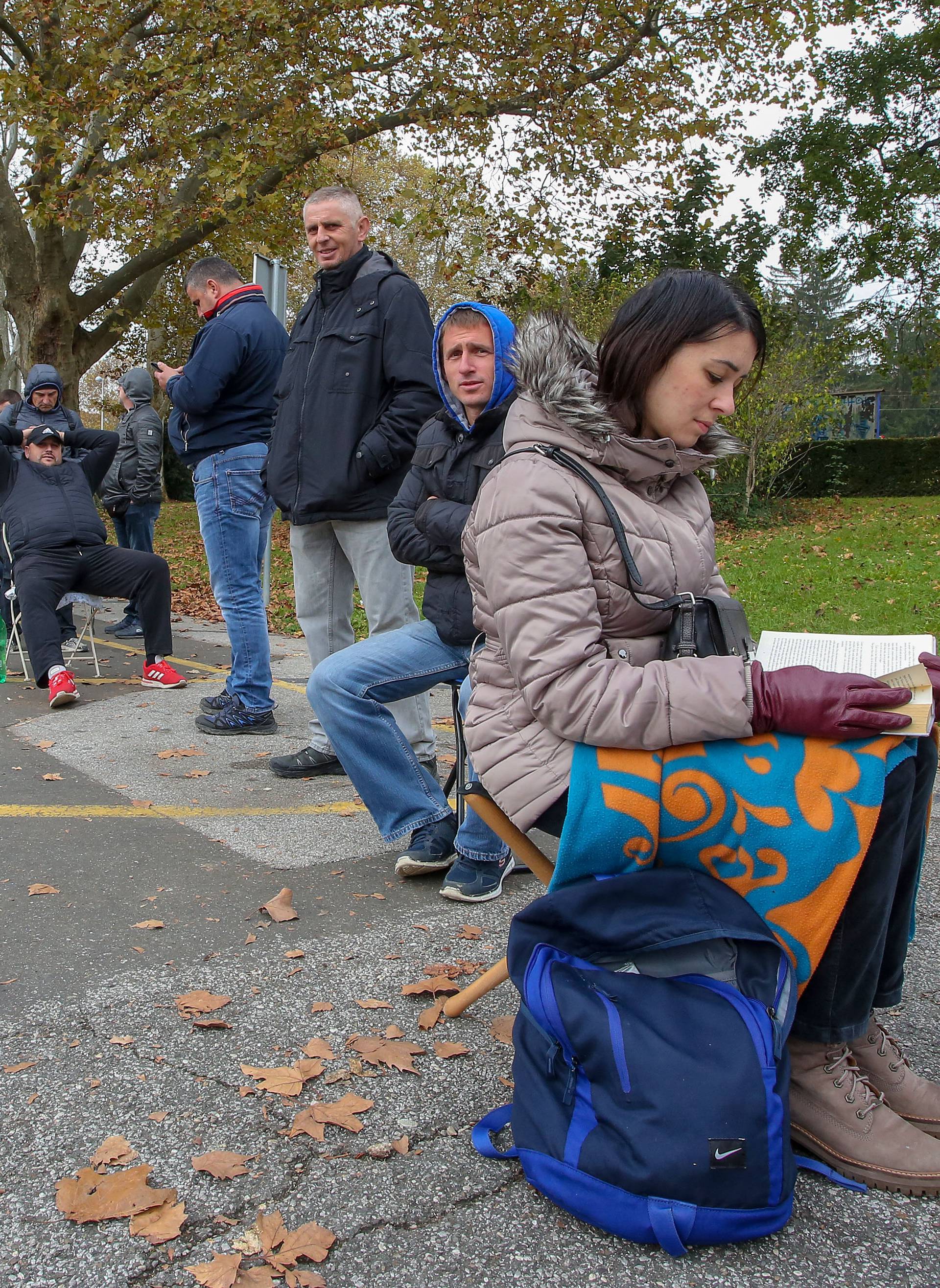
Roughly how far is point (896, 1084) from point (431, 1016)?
1.14 metres

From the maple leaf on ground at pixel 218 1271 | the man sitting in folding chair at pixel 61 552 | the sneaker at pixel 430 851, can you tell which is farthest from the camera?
the man sitting in folding chair at pixel 61 552

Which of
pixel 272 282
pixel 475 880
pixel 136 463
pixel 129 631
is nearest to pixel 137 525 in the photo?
pixel 136 463

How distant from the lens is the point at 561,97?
14.9m

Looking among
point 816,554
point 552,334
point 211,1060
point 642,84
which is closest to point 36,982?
point 211,1060

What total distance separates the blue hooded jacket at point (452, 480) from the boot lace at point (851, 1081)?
69.7 inches

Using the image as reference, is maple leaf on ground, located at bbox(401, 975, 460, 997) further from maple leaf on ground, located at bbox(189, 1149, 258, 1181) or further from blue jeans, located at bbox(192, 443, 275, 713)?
blue jeans, located at bbox(192, 443, 275, 713)

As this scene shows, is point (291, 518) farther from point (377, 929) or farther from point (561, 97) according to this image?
point (561, 97)

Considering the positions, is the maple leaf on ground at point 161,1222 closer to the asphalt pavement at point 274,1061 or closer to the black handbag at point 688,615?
the asphalt pavement at point 274,1061

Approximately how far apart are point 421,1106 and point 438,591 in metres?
1.74

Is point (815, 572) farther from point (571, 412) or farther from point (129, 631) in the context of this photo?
point (571, 412)

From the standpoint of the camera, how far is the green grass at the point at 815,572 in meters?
10.4

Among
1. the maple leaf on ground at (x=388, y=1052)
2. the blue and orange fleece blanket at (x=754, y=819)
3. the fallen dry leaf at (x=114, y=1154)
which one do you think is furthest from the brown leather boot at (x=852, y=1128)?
the fallen dry leaf at (x=114, y=1154)

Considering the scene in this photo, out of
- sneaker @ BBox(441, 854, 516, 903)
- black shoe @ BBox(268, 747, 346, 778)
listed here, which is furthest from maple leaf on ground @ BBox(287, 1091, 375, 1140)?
black shoe @ BBox(268, 747, 346, 778)

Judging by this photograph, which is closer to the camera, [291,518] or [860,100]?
[291,518]
